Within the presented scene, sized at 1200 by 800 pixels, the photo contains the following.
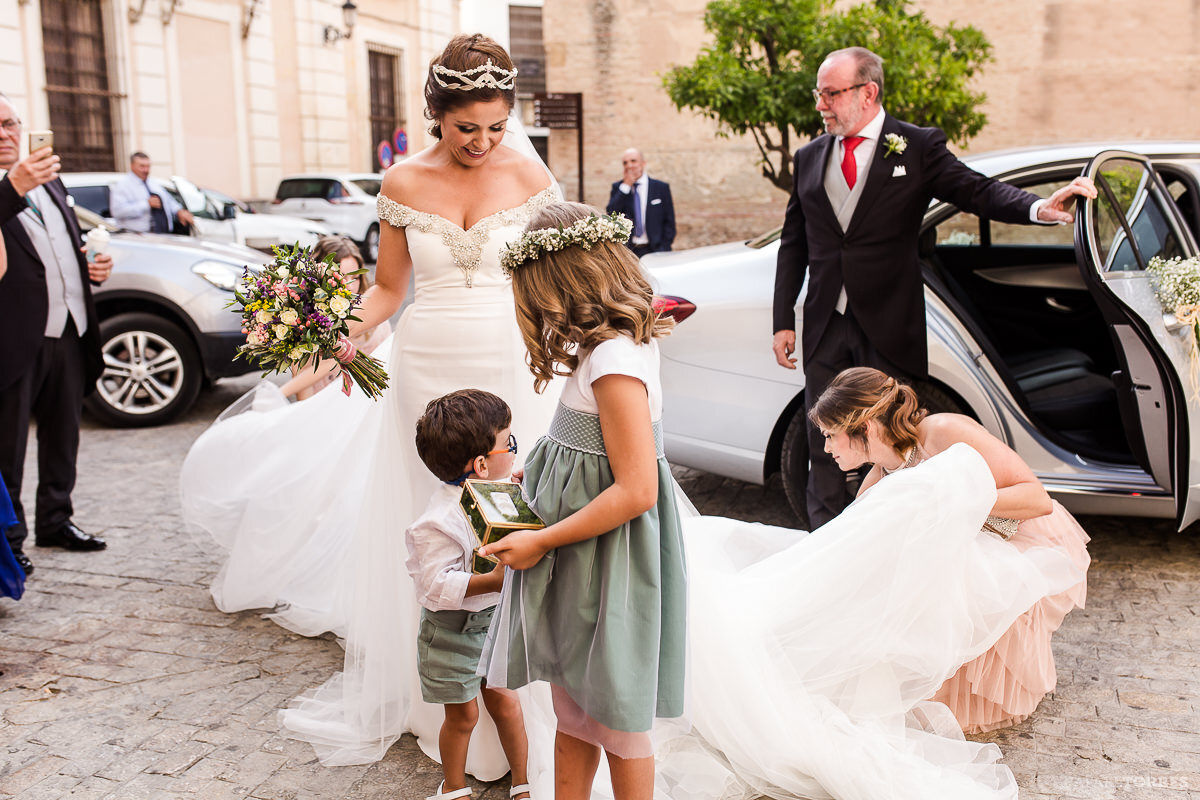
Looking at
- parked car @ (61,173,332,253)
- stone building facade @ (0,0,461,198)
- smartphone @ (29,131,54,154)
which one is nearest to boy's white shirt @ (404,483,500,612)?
smartphone @ (29,131,54,154)

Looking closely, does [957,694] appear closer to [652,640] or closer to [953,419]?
[953,419]

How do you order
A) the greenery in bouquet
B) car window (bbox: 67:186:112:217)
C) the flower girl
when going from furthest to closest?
car window (bbox: 67:186:112:217) → the greenery in bouquet → the flower girl

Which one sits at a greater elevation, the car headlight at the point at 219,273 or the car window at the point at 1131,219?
the car window at the point at 1131,219

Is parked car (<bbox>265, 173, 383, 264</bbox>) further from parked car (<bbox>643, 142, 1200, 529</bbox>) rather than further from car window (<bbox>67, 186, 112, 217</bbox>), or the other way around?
parked car (<bbox>643, 142, 1200, 529</bbox>)

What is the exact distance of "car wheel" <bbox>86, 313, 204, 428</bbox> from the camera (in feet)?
23.7

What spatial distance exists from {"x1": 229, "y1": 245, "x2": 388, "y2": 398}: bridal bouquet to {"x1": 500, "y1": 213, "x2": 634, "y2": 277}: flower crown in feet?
2.74

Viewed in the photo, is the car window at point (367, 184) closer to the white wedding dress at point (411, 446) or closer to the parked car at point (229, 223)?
the parked car at point (229, 223)

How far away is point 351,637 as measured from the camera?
3.39 m

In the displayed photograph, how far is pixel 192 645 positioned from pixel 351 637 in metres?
0.85

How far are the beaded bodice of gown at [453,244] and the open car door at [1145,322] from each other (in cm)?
205

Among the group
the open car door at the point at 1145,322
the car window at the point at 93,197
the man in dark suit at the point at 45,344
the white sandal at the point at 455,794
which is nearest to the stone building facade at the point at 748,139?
the car window at the point at 93,197

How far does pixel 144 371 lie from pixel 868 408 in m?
5.68

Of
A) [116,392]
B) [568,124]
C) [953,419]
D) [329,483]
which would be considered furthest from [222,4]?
[953,419]

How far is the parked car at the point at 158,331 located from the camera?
23.7ft
